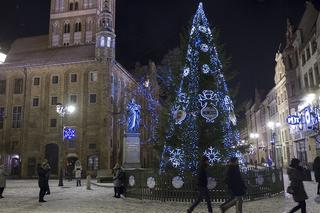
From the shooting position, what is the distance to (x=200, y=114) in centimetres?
1487

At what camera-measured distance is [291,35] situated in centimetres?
4125

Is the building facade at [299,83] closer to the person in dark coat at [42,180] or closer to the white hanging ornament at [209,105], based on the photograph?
the white hanging ornament at [209,105]

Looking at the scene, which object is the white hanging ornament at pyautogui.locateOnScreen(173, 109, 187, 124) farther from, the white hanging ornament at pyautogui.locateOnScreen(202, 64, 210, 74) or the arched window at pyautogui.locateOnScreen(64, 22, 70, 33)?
the arched window at pyautogui.locateOnScreen(64, 22, 70, 33)

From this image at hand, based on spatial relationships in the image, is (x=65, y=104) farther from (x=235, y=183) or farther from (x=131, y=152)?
(x=235, y=183)

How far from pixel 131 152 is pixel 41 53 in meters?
34.1

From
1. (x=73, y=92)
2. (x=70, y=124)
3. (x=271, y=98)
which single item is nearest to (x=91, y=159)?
(x=70, y=124)

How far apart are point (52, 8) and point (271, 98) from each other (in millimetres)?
42119

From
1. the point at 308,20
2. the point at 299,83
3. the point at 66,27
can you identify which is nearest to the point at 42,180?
the point at 308,20

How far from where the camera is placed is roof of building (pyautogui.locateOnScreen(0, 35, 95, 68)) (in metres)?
47.7

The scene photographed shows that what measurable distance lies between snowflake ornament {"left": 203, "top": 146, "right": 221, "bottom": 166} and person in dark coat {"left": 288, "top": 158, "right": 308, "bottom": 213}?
16.9 feet

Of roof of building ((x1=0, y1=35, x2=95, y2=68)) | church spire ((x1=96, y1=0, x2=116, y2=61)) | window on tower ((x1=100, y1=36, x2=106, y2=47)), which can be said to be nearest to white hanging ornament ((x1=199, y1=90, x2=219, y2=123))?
church spire ((x1=96, y1=0, x2=116, y2=61))

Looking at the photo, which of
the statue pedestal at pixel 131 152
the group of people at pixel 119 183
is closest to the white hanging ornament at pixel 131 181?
the group of people at pixel 119 183

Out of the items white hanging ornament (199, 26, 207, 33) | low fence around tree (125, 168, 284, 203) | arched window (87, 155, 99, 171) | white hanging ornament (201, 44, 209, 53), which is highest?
white hanging ornament (199, 26, 207, 33)

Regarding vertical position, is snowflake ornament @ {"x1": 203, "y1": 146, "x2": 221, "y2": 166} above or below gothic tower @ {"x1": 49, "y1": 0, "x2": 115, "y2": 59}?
below
